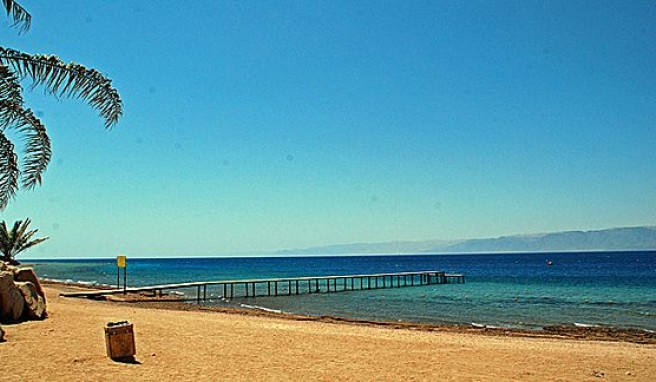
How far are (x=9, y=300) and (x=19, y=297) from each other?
14.8 inches

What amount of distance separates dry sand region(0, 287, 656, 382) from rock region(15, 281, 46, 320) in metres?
0.48

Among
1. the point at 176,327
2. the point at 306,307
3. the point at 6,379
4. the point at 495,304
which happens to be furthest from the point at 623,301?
the point at 6,379

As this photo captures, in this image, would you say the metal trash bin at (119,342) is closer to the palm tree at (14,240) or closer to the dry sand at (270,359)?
the dry sand at (270,359)

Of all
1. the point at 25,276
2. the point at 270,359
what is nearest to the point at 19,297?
the point at 25,276

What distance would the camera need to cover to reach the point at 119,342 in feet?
30.8

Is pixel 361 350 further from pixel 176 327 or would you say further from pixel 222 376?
pixel 176 327

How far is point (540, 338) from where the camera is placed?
58.7 feet

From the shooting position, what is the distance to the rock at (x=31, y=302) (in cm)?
1357

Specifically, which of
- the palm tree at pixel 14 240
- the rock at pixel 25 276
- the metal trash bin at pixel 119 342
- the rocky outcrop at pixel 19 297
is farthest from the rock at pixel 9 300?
the palm tree at pixel 14 240

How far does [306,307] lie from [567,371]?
2289 cm

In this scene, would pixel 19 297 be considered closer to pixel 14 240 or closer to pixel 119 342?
pixel 119 342

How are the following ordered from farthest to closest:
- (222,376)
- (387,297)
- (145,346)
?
(387,297) < (145,346) < (222,376)

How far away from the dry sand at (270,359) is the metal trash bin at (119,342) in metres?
0.23

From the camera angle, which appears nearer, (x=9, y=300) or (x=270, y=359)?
(x=270, y=359)
